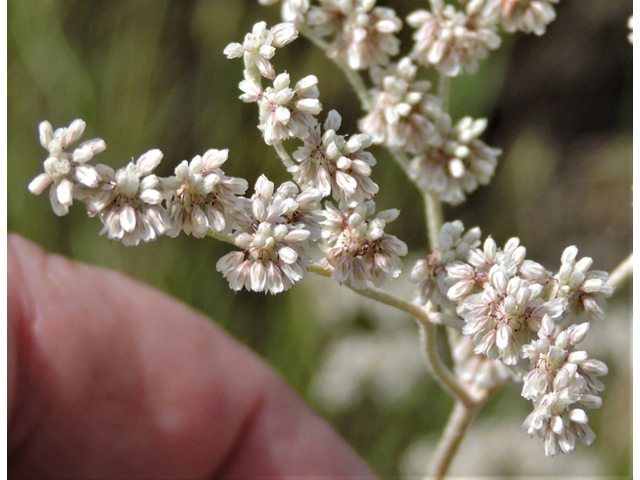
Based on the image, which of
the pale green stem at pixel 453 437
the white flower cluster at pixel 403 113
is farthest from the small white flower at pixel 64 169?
the pale green stem at pixel 453 437

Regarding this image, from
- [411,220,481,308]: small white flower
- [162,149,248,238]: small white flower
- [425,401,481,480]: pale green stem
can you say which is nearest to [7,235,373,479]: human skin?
[425,401,481,480]: pale green stem

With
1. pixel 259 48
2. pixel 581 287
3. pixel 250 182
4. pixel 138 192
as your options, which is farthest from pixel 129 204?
pixel 250 182

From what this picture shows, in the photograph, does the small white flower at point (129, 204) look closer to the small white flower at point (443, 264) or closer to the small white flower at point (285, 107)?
the small white flower at point (285, 107)

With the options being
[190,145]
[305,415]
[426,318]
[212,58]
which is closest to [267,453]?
[305,415]

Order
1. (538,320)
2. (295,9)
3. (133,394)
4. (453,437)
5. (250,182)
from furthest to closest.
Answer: (250,182) < (133,394) < (453,437) < (295,9) < (538,320)

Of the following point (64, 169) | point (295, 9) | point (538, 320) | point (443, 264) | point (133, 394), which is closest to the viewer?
point (64, 169)

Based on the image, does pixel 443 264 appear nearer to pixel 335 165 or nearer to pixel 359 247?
pixel 359 247
